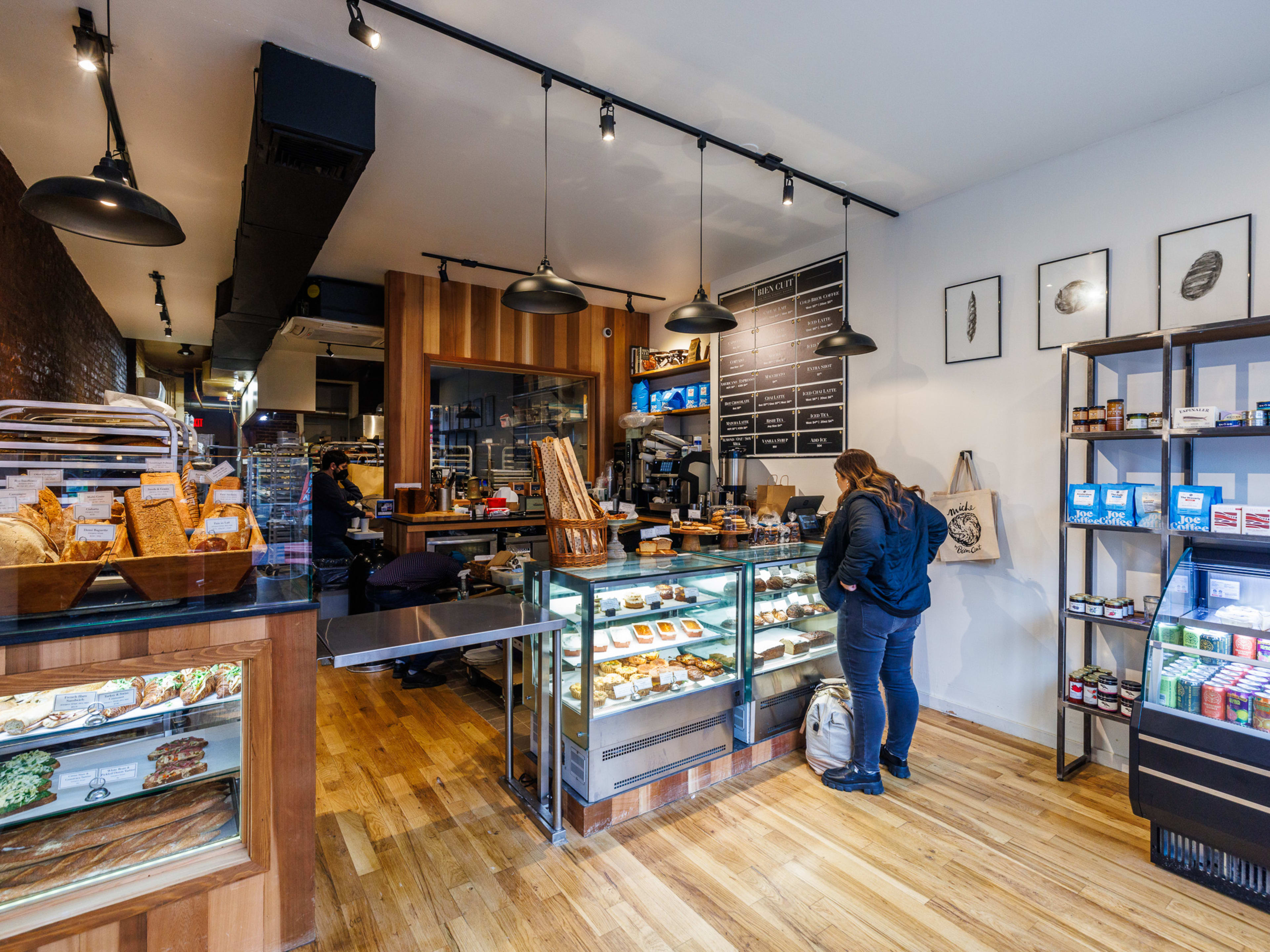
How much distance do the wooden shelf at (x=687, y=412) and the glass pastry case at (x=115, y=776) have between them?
171 inches

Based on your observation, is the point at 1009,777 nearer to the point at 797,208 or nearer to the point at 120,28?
the point at 797,208

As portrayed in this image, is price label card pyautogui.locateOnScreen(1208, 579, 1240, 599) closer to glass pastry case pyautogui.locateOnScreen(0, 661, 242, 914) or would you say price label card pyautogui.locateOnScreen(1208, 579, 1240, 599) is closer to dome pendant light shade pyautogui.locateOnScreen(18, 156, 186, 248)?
glass pastry case pyautogui.locateOnScreen(0, 661, 242, 914)

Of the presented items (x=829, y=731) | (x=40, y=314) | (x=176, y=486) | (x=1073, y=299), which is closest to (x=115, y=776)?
(x=176, y=486)

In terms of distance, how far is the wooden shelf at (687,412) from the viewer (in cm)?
574

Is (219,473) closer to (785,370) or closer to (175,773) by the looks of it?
(175,773)

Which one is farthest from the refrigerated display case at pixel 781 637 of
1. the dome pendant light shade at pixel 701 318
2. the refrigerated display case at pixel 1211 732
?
the refrigerated display case at pixel 1211 732

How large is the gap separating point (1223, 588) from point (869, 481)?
1421mm

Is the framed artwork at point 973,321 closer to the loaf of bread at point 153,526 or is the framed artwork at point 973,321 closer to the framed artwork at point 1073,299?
the framed artwork at point 1073,299

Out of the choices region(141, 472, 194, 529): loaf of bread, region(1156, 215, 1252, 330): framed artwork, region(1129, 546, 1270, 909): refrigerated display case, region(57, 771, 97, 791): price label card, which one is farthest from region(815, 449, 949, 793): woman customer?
region(57, 771, 97, 791): price label card

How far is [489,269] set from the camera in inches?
210

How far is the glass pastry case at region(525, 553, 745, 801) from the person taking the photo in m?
2.60

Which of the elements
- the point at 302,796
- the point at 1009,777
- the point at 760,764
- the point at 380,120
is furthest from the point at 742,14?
the point at 1009,777

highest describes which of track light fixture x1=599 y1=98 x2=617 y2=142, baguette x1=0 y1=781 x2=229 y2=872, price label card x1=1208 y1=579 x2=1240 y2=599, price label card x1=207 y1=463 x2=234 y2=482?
track light fixture x1=599 y1=98 x2=617 y2=142

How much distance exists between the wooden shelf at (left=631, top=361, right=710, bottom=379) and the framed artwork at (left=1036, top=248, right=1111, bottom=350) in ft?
9.14
